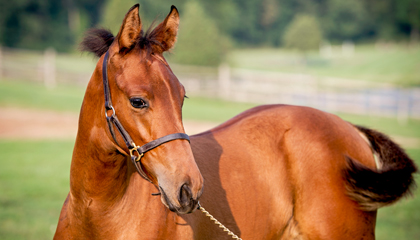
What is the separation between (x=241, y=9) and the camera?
6719 cm

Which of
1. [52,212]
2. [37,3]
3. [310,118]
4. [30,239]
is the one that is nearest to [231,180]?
[310,118]

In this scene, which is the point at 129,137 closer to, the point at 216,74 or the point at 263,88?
the point at 216,74

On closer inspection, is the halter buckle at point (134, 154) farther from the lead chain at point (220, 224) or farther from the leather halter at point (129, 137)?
the lead chain at point (220, 224)

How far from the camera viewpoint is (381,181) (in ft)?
10.1

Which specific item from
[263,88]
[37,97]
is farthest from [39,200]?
[263,88]

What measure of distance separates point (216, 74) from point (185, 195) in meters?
27.7

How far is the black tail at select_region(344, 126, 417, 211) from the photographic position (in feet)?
9.84

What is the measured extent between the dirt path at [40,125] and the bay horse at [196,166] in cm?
1074

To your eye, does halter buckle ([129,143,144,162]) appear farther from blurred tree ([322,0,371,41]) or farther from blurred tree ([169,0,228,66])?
blurred tree ([322,0,371,41])

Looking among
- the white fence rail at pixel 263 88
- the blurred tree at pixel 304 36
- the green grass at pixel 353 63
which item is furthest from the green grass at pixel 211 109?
the blurred tree at pixel 304 36

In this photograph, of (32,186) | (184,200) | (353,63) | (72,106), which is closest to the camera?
(184,200)

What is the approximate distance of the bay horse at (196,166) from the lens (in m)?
2.07

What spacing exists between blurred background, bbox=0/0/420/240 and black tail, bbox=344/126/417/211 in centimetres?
99

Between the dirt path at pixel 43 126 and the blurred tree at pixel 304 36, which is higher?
the blurred tree at pixel 304 36
